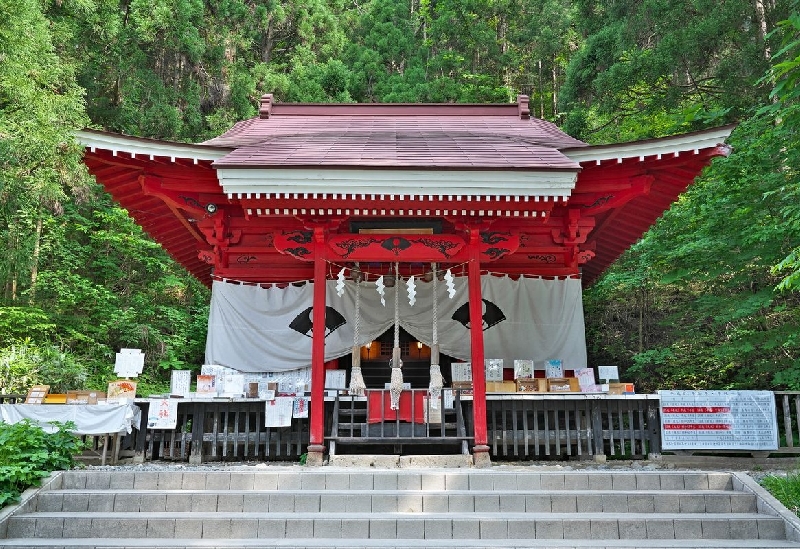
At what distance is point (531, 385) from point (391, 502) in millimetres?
3676

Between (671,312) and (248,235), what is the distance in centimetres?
951

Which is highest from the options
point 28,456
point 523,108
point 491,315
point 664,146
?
point 523,108

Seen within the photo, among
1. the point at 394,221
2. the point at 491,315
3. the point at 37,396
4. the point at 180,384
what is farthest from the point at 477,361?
the point at 37,396

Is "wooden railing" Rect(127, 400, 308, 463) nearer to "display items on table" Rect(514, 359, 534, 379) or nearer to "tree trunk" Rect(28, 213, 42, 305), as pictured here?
"display items on table" Rect(514, 359, 534, 379)

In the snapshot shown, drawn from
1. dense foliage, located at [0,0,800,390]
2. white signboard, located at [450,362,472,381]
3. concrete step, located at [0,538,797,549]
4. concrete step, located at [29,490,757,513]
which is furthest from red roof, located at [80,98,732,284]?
concrete step, located at [0,538,797,549]

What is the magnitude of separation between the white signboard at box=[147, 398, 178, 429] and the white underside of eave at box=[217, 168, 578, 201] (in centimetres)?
293

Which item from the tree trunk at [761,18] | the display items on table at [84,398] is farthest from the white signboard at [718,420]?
the tree trunk at [761,18]

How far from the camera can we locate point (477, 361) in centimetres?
726

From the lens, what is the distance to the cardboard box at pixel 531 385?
27.3 ft

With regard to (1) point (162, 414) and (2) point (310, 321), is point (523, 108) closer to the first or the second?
(2) point (310, 321)

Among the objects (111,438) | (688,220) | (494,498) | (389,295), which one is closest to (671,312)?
(688,220)

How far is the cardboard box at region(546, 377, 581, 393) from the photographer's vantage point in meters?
8.21

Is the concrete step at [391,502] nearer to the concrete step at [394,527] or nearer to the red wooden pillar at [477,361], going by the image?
the concrete step at [394,527]

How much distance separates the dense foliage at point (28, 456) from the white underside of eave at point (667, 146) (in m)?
6.10
